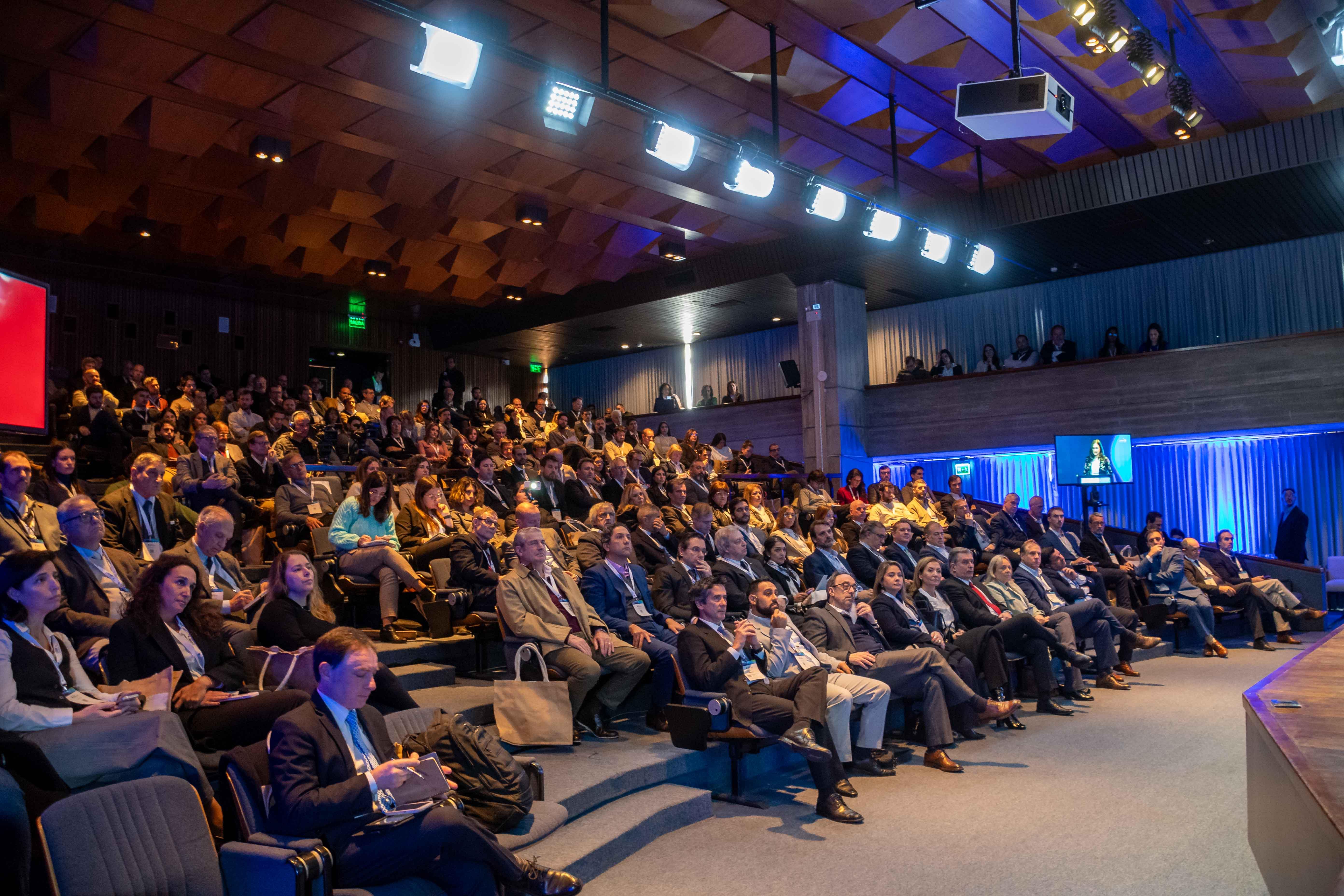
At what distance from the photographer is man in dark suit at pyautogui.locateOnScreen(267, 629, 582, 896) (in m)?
2.40

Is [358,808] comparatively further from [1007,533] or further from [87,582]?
[1007,533]

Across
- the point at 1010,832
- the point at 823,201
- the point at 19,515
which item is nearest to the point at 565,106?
the point at 823,201

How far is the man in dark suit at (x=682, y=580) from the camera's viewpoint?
5.21 metres

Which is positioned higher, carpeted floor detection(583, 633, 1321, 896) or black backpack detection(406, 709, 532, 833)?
black backpack detection(406, 709, 532, 833)

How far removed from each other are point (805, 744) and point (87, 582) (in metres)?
2.96

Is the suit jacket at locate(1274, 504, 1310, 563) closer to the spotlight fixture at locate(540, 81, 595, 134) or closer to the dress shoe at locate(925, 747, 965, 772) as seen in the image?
Answer: the dress shoe at locate(925, 747, 965, 772)

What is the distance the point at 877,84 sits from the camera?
7379 mm

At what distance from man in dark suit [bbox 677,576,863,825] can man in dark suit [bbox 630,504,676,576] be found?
5.23 ft

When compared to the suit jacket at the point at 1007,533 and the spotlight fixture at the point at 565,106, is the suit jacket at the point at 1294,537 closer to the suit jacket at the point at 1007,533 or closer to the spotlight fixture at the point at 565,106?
the suit jacket at the point at 1007,533

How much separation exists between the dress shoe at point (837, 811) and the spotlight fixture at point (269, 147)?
682cm

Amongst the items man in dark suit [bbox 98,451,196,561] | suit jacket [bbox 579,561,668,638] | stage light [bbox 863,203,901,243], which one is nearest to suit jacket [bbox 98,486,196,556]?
man in dark suit [bbox 98,451,196,561]

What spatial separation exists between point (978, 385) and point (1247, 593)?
160 inches

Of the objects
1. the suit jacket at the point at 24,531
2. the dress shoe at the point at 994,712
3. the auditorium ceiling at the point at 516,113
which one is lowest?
the dress shoe at the point at 994,712

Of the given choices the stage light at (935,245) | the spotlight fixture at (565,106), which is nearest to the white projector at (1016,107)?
the spotlight fixture at (565,106)
